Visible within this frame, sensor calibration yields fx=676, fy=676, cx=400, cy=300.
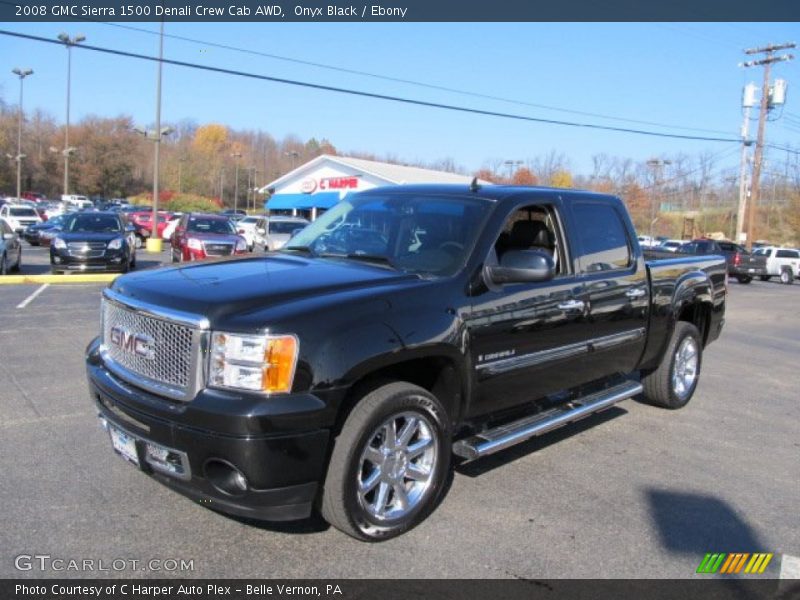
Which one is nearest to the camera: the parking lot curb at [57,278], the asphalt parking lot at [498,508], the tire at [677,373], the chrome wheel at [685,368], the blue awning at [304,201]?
the asphalt parking lot at [498,508]

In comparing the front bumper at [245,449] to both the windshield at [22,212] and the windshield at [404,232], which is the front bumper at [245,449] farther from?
the windshield at [22,212]

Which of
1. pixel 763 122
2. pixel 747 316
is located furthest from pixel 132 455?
pixel 763 122

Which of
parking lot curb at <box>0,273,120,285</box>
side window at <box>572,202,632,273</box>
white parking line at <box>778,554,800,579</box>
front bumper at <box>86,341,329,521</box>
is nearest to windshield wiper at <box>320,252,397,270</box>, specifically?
front bumper at <box>86,341,329,521</box>

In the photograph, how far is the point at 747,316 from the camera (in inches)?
648

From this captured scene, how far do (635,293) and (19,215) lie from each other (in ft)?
114

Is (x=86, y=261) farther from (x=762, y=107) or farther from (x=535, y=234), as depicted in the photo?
(x=762, y=107)

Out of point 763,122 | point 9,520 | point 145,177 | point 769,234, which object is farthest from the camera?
point 145,177

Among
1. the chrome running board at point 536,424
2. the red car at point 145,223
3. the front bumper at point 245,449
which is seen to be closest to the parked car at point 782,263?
the red car at point 145,223

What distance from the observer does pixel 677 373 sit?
6613 millimetres

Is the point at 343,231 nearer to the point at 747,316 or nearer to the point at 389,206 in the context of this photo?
the point at 389,206

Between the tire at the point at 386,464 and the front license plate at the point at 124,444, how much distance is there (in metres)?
1.02

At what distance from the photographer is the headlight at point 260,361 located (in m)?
3.16

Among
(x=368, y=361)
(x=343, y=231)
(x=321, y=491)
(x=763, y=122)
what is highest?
(x=763, y=122)

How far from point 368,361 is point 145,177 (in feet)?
411
